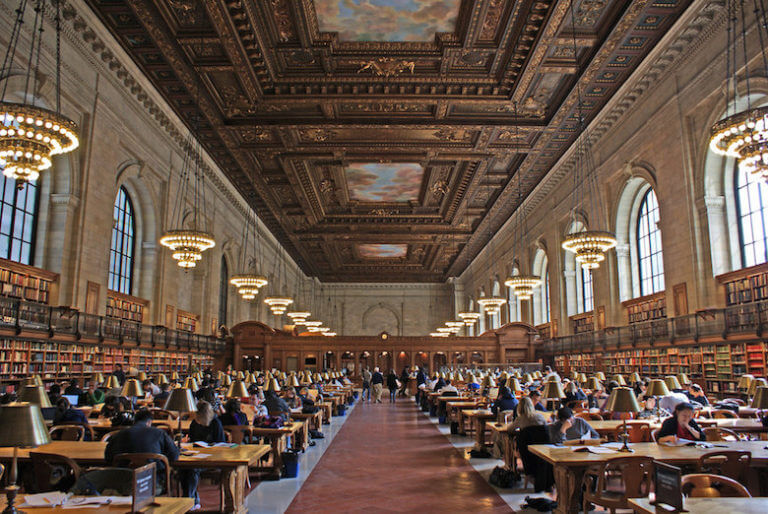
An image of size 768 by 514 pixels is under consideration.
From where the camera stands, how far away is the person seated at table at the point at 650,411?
28.8ft

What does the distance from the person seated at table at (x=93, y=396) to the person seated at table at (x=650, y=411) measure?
30.5ft

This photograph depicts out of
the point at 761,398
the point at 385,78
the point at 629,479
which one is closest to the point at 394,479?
the point at 629,479

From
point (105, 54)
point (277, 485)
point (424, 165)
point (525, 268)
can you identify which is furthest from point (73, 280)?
point (525, 268)

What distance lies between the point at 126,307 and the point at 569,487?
13.9 metres

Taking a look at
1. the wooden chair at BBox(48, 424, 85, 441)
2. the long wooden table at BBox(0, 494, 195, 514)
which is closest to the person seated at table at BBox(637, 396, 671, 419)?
the long wooden table at BBox(0, 494, 195, 514)

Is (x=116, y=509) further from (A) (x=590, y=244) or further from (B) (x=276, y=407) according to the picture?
(A) (x=590, y=244)

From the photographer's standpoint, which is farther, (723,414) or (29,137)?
(723,414)

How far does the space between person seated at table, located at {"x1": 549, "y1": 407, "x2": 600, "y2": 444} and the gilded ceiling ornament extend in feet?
28.8

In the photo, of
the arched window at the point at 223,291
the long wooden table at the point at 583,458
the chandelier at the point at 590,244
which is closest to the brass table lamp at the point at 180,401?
the long wooden table at the point at 583,458

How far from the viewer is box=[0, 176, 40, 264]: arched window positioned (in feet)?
37.6

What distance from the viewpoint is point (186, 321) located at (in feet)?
67.8

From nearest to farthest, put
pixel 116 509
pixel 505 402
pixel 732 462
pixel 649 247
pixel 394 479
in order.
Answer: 1. pixel 116 509
2. pixel 732 462
3. pixel 394 479
4. pixel 505 402
5. pixel 649 247

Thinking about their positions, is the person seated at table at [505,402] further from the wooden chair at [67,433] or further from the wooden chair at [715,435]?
the wooden chair at [67,433]

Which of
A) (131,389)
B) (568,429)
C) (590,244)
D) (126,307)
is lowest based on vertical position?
(568,429)
